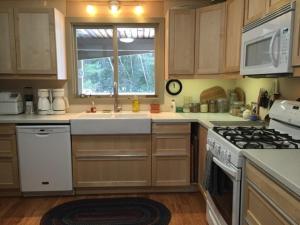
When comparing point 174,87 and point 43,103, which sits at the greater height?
point 174,87

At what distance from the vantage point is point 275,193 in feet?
4.01

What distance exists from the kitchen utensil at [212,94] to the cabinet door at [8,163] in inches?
92.5

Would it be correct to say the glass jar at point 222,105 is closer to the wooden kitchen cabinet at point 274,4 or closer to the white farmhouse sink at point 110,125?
the white farmhouse sink at point 110,125

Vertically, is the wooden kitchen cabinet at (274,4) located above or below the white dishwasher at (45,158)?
above

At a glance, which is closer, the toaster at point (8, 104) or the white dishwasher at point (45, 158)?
the white dishwasher at point (45, 158)

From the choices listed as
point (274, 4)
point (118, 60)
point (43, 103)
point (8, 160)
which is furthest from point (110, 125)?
point (274, 4)

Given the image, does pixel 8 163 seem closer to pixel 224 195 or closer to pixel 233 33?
pixel 224 195

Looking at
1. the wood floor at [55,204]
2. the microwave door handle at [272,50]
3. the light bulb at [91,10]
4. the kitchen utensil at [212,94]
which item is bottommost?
the wood floor at [55,204]

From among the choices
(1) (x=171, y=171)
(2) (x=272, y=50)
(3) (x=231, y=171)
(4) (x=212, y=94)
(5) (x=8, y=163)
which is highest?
(2) (x=272, y=50)

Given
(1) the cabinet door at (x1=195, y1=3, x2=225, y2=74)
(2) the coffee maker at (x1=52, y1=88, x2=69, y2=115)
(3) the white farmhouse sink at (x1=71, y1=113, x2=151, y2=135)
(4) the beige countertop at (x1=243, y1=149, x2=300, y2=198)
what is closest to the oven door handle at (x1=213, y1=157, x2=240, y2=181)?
(4) the beige countertop at (x1=243, y1=149, x2=300, y2=198)

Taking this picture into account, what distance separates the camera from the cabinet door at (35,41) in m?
3.02

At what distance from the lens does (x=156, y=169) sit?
9.96 feet

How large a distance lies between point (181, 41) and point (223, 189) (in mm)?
1858

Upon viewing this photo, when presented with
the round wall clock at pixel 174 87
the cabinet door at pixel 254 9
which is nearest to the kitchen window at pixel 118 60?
the round wall clock at pixel 174 87
